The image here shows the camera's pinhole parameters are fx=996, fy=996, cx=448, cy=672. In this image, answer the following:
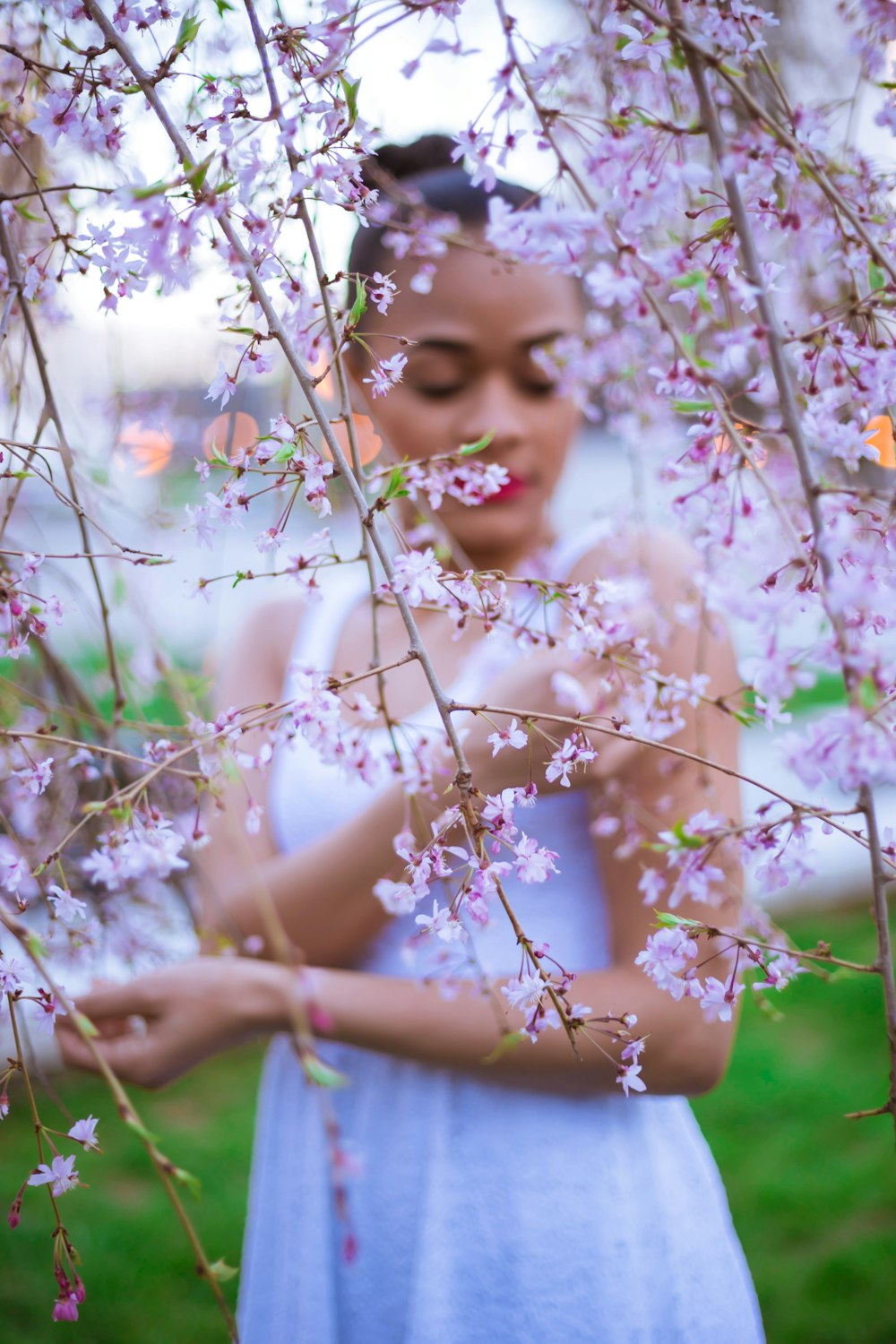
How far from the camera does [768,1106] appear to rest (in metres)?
2.43

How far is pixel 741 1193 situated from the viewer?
2.13m

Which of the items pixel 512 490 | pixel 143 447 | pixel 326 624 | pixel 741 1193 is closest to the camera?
pixel 143 447

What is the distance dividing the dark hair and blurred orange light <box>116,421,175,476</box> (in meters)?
0.28

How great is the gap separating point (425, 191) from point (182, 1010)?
89cm

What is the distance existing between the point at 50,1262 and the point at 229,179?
2188mm

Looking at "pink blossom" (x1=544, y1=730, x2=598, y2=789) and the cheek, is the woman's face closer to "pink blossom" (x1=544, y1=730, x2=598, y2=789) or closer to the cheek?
the cheek

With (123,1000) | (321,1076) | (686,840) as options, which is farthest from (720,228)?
(123,1000)

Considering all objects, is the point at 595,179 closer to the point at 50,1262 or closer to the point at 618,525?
the point at 618,525

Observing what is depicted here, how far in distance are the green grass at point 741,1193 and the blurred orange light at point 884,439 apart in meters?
1.74

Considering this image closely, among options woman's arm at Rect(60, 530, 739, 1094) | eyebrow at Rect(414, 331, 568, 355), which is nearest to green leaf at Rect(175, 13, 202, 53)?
eyebrow at Rect(414, 331, 568, 355)

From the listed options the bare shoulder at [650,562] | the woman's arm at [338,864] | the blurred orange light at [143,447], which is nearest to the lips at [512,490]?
the bare shoulder at [650,562]

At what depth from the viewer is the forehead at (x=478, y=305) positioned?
38.6 inches

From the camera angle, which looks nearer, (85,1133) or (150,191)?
(150,191)

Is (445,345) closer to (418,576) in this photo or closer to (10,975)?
(418,576)
